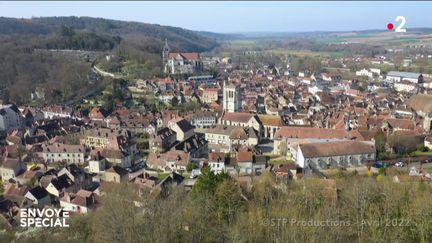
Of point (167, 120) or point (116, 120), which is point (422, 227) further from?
point (116, 120)

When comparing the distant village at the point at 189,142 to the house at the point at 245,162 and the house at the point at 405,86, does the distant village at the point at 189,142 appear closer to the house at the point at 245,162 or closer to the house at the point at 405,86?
the house at the point at 245,162

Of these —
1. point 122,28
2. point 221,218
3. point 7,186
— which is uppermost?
point 122,28

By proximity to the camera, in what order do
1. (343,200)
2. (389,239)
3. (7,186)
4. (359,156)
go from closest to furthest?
(389,239)
(343,200)
(7,186)
(359,156)

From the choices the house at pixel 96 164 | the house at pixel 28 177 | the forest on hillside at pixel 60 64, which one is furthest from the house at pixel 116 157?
the forest on hillside at pixel 60 64

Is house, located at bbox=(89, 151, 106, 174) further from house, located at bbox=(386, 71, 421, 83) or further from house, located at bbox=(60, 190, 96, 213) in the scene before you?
house, located at bbox=(386, 71, 421, 83)

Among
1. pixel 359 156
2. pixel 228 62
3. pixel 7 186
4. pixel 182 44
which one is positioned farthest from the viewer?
pixel 182 44

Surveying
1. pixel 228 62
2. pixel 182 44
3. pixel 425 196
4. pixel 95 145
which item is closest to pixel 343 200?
pixel 425 196
